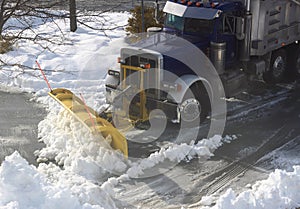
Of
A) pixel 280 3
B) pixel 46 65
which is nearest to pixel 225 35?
pixel 280 3

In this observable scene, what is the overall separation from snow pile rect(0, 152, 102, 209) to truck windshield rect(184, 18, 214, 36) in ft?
16.6

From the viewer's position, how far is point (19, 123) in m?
9.48

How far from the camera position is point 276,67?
11.3m

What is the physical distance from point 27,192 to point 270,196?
10.9ft

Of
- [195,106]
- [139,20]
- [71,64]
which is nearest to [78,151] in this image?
[195,106]

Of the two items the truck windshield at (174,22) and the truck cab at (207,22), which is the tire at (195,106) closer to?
the truck cab at (207,22)

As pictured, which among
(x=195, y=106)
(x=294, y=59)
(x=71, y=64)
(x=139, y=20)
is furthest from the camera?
(x=139, y=20)

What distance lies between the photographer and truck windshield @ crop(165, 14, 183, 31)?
9.66m

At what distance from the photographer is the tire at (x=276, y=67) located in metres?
11.2

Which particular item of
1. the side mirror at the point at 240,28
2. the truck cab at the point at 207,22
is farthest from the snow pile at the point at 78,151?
the side mirror at the point at 240,28

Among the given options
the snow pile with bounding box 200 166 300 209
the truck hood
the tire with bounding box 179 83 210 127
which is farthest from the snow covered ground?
the truck hood

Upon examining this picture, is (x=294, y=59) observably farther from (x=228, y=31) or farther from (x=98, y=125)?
(x=98, y=125)

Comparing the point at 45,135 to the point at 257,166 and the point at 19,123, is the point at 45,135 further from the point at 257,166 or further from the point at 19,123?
the point at 257,166

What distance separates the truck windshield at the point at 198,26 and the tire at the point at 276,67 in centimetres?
258
